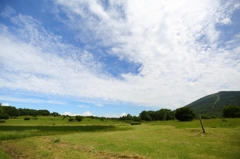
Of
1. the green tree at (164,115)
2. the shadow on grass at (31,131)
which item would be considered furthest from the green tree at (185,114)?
the green tree at (164,115)

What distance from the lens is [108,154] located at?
728 inches

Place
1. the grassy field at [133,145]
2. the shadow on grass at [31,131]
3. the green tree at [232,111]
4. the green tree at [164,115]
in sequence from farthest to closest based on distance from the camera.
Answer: the green tree at [164,115], the green tree at [232,111], the shadow on grass at [31,131], the grassy field at [133,145]

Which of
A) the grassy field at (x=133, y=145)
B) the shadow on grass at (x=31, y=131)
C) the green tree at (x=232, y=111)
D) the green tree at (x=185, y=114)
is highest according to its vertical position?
the green tree at (x=232, y=111)

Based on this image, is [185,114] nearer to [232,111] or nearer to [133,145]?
[232,111]

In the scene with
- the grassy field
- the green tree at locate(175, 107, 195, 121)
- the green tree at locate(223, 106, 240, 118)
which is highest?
the green tree at locate(223, 106, 240, 118)

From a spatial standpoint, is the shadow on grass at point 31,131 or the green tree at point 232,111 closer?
the shadow on grass at point 31,131

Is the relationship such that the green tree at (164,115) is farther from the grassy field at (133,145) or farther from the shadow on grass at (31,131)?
the grassy field at (133,145)

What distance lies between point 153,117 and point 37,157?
564 feet

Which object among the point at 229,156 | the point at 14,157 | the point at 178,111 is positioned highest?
the point at 178,111

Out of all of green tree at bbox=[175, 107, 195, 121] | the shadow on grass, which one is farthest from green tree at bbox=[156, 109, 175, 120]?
the shadow on grass

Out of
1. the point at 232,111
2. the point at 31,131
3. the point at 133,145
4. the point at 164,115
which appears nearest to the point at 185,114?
the point at 232,111

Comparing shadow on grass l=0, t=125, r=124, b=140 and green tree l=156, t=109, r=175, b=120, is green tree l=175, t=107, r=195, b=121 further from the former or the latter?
green tree l=156, t=109, r=175, b=120

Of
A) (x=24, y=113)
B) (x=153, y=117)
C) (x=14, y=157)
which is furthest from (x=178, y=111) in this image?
(x=24, y=113)

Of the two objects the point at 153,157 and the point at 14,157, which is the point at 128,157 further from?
the point at 14,157
